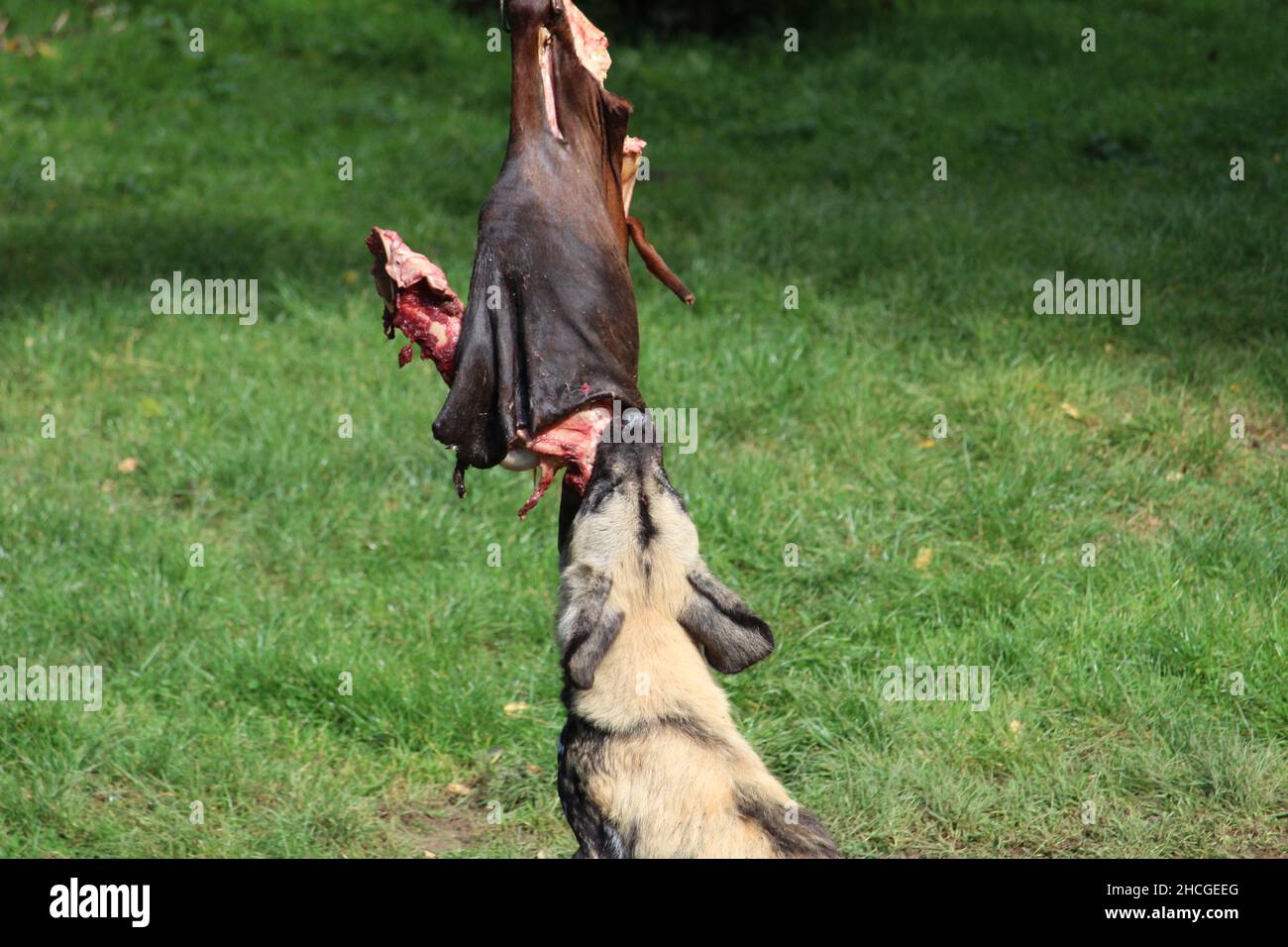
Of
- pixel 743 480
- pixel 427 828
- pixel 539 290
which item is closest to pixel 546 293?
pixel 539 290

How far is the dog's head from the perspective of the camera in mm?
3697

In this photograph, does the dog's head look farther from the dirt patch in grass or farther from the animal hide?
the dirt patch in grass

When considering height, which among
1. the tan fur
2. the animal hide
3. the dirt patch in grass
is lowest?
the dirt patch in grass

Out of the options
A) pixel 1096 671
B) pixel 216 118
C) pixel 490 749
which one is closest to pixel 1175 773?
pixel 1096 671

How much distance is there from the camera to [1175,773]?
207 inches

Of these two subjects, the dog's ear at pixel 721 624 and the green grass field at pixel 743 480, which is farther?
the green grass field at pixel 743 480

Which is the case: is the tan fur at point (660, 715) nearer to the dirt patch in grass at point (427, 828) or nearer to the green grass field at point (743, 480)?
the green grass field at point (743, 480)

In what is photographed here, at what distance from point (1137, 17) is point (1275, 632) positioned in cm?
1009

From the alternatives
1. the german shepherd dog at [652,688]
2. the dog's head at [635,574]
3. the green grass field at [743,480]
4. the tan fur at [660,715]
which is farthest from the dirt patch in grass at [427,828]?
the dog's head at [635,574]

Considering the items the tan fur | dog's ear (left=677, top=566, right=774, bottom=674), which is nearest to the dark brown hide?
the tan fur

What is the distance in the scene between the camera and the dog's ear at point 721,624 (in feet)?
12.6

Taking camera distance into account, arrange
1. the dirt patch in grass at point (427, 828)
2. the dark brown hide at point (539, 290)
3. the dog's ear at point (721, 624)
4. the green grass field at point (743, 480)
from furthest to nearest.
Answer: the green grass field at point (743, 480), the dirt patch in grass at point (427, 828), the dog's ear at point (721, 624), the dark brown hide at point (539, 290)

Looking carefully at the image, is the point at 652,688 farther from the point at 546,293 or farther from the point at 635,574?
the point at 546,293

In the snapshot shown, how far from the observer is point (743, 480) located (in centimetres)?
697
